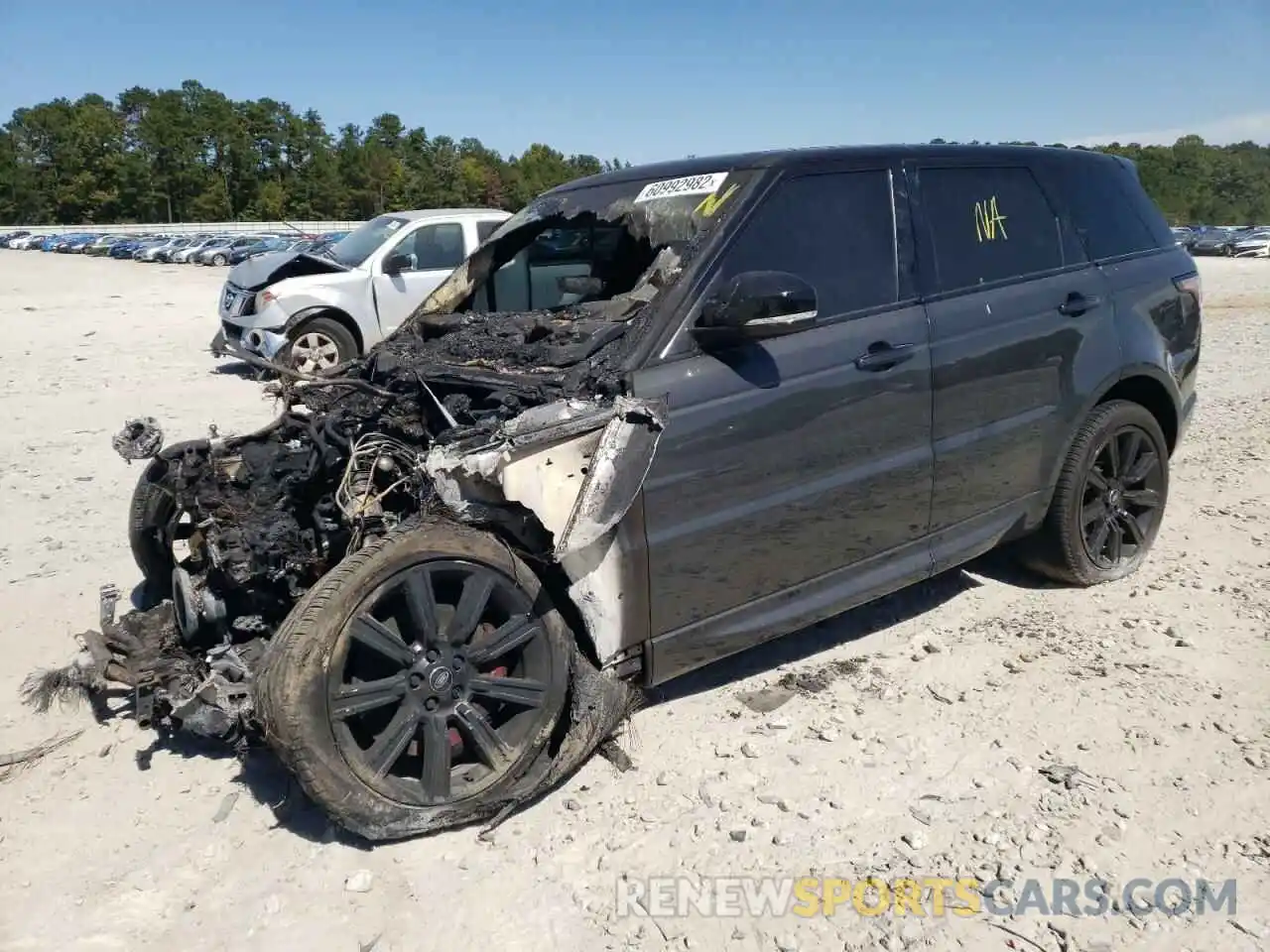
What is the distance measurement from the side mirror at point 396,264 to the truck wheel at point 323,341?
85cm

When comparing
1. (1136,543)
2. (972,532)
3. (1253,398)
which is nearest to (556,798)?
(972,532)

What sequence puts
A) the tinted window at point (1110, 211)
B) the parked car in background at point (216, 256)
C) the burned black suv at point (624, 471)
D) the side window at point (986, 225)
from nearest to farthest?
the burned black suv at point (624, 471) → the side window at point (986, 225) → the tinted window at point (1110, 211) → the parked car in background at point (216, 256)

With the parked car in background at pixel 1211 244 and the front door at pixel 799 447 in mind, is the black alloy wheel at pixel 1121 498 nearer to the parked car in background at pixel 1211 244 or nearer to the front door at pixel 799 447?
the front door at pixel 799 447

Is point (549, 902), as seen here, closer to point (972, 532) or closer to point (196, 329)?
point (972, 532)

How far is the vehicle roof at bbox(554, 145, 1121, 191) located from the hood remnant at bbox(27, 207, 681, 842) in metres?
0.37

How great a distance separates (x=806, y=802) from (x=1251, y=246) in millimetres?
47693

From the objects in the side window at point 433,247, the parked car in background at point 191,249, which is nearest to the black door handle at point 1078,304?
the side window at point 433,247

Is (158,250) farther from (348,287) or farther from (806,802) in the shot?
(806,802)

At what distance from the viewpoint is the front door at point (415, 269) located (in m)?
10.9

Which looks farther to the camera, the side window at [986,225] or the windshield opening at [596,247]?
the side window at [986,225]

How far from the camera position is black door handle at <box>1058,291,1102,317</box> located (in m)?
4.12

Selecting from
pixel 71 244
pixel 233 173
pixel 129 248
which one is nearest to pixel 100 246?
pixel 129 248

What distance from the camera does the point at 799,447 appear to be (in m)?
3.29

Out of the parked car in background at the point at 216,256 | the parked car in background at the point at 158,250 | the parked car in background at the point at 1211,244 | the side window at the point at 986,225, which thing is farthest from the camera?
the parked car in background at the point at 158,250
